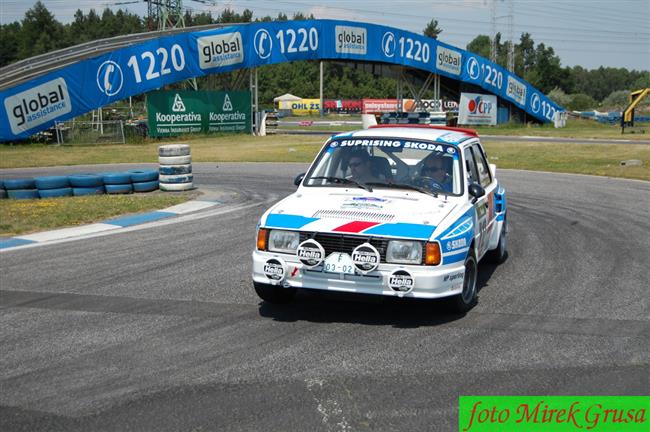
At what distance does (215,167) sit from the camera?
24094mm

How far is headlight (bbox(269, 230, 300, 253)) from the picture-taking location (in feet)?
21.4

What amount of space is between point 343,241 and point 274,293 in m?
1.05

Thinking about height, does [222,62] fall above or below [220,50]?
below

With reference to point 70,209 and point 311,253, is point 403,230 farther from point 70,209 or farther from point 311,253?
point 70,209

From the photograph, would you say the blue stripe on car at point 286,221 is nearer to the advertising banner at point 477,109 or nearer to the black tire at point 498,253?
the black tire at point 498,253

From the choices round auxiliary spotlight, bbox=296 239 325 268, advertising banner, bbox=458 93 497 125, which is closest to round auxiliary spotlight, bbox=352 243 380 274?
round auxiliary spotlight, bbox=296 239 325 268

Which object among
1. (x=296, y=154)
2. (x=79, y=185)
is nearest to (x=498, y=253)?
(x=79, y=185)

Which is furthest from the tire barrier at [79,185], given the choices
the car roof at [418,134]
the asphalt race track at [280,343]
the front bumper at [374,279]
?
the front bumper at [374,279]

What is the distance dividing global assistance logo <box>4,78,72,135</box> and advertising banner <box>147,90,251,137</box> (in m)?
4.49

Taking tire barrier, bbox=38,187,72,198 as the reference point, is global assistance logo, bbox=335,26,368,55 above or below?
above

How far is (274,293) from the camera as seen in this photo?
22.9 feet

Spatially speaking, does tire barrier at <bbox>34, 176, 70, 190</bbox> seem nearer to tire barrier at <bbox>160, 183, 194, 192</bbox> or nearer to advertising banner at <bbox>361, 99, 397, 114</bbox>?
tire barrier at <bbox>160, 183, 194, 192</bbox>

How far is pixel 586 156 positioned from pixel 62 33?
14114 centimetres

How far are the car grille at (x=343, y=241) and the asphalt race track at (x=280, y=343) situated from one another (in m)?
0.47
